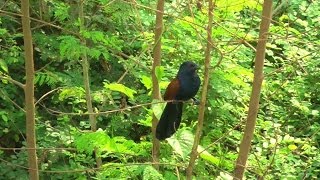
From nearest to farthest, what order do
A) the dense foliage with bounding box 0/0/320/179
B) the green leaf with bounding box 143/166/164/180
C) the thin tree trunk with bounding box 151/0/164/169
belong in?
the green leaf with bounding box 143/166/164/180
the thin tree trunk with bounding box 151/0/164/169
the dense foliage with bounding box 0/0/320/179

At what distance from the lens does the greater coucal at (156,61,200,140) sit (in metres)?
2.62

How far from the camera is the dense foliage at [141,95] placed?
10.3 ft

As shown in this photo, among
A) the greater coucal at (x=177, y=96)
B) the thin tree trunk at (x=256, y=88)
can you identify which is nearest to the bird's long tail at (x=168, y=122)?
the greater coucal at (x=177, y=96)

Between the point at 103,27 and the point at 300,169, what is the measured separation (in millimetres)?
2180

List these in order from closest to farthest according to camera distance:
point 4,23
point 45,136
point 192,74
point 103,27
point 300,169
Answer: point 192,74 → point 300,169 → point 45,136 → point 103,27 → point 4,23

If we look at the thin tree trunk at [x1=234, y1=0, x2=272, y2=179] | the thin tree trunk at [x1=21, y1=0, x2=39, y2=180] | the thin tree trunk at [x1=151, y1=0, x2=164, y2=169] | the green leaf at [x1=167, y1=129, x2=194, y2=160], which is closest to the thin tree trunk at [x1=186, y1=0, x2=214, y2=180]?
the green leaf at [x1=167, y1=129, x2=194, y2=160]

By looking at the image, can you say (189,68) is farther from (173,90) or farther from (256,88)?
(256,88)

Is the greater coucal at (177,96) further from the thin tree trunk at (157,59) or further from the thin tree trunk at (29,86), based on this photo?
the thin tree trunk at (29,86)

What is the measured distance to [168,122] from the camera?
2635 mm

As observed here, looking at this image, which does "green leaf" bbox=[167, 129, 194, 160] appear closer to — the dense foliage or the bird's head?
the dense foliage

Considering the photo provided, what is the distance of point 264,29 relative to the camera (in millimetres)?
2273

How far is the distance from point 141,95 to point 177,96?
1527 millimetres

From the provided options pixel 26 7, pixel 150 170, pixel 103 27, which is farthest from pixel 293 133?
pixel 26 7

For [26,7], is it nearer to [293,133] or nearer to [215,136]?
[215,136]
